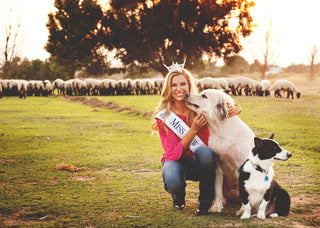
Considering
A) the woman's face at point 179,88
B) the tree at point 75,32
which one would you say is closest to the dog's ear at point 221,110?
the woman's face at point 179,88

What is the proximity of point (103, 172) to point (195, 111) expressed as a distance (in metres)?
3.00

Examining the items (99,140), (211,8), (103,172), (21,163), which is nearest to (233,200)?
(103,172)

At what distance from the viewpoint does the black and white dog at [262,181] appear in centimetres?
387

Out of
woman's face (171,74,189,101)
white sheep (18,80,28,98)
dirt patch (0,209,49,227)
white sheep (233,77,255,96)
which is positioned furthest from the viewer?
white sheep (233,77,255,96)

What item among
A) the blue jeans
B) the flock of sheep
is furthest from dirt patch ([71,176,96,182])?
the flock of sheep

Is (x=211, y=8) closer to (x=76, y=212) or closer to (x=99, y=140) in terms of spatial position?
(x=99, y=140)

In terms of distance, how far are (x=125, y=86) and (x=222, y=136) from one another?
3942 centimetres

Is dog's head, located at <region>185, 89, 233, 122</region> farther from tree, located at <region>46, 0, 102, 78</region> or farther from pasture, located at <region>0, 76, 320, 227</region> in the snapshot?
tree, located at <region>46, 0, 102, 78</region>

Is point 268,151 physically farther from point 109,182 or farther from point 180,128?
point 109,182

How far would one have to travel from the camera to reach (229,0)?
36.1m

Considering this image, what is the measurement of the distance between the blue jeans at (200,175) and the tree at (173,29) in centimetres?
3241

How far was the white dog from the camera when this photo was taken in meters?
4.37

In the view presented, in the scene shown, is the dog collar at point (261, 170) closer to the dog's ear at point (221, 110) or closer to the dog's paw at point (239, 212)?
the dog's paw at point (239, 212)

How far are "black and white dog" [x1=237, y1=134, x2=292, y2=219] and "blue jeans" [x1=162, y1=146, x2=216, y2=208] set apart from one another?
1.50ft
